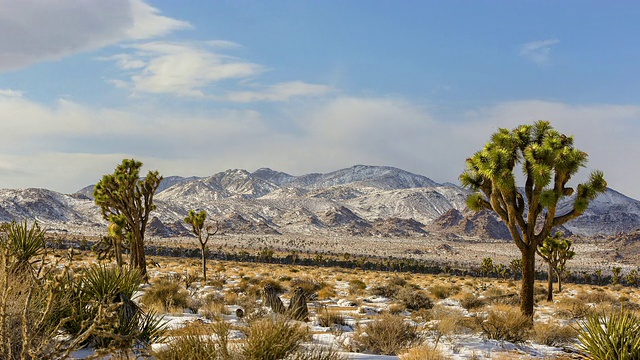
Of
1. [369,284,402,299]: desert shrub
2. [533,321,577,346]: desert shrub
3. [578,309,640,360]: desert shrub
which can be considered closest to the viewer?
[578,309,640,360]: desert shrub

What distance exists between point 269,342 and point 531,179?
37.6 feet

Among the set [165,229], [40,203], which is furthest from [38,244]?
[40,203]

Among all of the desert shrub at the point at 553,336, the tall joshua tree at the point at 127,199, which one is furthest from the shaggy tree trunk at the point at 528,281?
the tall joshua tree at the point at 127,199

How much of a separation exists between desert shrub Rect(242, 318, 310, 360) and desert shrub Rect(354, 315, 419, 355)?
3370mm

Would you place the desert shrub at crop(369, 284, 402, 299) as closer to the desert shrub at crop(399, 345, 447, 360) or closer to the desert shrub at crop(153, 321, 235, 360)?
the desert shrub at crop(399, 345, 447, 360)

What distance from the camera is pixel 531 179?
49.8 ft

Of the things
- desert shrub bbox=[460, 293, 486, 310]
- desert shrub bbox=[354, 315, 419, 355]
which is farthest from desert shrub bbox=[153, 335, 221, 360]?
desert shrub bbox=[460, 293, 486, 310]

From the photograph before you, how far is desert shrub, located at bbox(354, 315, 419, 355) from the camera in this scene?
9.38 meters

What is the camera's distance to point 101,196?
23.9 metres

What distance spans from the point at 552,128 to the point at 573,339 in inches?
256

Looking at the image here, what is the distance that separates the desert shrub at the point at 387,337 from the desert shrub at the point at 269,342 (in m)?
3.37

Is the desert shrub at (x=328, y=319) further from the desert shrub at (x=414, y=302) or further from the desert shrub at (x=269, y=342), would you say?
the desert shrub at (x=269, y=342)

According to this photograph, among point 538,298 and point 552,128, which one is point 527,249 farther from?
point 538,298

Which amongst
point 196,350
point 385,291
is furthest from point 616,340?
point 385,291
